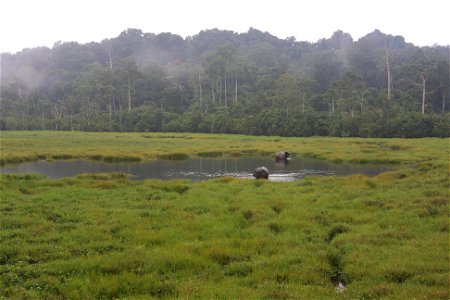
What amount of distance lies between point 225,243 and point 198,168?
2859 cm

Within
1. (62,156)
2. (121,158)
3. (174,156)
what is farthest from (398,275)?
(62,156)

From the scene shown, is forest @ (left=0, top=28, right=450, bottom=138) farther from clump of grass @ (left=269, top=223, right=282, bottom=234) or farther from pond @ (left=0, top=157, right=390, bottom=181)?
clump of grass @ (left=269, top=223, right=282, bottom=234)

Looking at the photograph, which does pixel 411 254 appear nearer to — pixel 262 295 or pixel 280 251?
pixel 280 251

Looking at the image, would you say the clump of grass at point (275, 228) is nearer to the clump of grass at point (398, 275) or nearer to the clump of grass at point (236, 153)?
the clump of grass at point (398, 275)

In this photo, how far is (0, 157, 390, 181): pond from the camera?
3756 centimetres

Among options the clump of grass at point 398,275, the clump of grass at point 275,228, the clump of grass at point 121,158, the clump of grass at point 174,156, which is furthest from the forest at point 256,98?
the clump of grass at point 398,275

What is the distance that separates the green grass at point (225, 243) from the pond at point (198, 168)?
12.2m

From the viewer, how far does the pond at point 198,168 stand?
37562 millimetres

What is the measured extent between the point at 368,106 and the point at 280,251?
104 meters

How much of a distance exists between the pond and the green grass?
12.2 m

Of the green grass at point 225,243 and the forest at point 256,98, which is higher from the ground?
the forest at point 256,98

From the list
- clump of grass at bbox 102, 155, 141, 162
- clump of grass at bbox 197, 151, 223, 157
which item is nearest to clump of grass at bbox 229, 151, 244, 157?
clump of grass at bbox 197, 151, 223, 157

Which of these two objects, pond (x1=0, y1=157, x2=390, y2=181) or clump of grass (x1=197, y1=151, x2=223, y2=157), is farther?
clump of grass (x1=197, y1=151, x2=223, y2=157)

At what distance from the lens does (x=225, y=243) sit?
47.8ft
